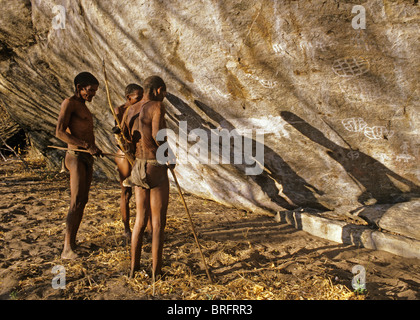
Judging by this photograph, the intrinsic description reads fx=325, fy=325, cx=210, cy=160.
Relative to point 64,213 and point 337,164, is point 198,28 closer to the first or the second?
point 337,164

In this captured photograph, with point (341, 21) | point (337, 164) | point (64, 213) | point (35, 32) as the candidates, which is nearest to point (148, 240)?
point (64, 213)

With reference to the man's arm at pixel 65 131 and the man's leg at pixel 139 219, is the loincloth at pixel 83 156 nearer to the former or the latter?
the man's arm at pixel 65 131

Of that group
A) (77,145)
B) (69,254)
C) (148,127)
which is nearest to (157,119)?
(148,127)

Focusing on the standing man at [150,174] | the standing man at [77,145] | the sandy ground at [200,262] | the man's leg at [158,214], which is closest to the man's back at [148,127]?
the standing man at [150,174]

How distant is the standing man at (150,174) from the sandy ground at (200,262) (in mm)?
440

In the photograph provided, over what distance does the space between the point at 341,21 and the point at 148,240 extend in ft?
12.4

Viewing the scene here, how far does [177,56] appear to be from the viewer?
4859 mm

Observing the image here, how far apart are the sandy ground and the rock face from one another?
3.05 ft

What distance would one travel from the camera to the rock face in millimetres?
3854

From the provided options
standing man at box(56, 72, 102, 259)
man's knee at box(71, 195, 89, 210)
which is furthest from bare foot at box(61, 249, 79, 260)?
man's knee at box(71, 195, 89, 210)

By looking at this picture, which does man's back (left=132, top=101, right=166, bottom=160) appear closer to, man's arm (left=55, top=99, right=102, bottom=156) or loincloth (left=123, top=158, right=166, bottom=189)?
loincloth (left=123, top=158, right=166, bottom=189)

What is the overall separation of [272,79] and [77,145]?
8.92 ft

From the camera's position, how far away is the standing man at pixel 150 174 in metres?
3.48

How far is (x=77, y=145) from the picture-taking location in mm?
4121
